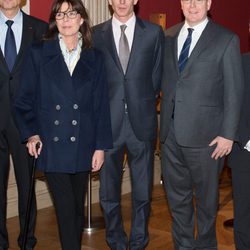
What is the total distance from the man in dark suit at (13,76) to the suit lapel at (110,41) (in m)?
0.43

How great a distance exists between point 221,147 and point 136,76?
691mm

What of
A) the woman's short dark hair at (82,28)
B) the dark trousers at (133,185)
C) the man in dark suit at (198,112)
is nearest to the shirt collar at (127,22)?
the man in dark suit at (198,112)

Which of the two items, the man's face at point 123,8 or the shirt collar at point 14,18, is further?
the shirt collar at point 14,18

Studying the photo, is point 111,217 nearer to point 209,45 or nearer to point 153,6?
point 209,45

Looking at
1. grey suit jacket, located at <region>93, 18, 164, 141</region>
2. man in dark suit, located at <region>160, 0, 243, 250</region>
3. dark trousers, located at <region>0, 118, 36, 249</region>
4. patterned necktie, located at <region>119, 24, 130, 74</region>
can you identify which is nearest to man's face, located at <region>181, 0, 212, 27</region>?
man in dark suit, located at <region>160, 0, 243, 250</region>

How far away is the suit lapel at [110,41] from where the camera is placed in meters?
3.48

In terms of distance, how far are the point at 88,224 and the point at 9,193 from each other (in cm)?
79

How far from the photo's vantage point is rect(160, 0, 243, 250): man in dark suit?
3.27 metres

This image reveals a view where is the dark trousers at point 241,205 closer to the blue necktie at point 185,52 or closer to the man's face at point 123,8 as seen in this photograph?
the blue necktie at point 185,52

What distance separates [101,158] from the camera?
323 centimetres

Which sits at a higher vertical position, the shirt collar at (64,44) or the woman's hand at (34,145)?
the shirt collar at (64,44)

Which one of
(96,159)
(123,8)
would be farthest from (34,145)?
(123,8)

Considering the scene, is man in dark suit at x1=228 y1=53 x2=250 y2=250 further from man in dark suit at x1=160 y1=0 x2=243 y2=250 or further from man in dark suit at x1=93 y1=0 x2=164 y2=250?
man in dark suit at x1=93 y1=0 x2=164 y2=250

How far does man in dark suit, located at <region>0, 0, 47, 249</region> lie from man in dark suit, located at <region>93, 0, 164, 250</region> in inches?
18.0
